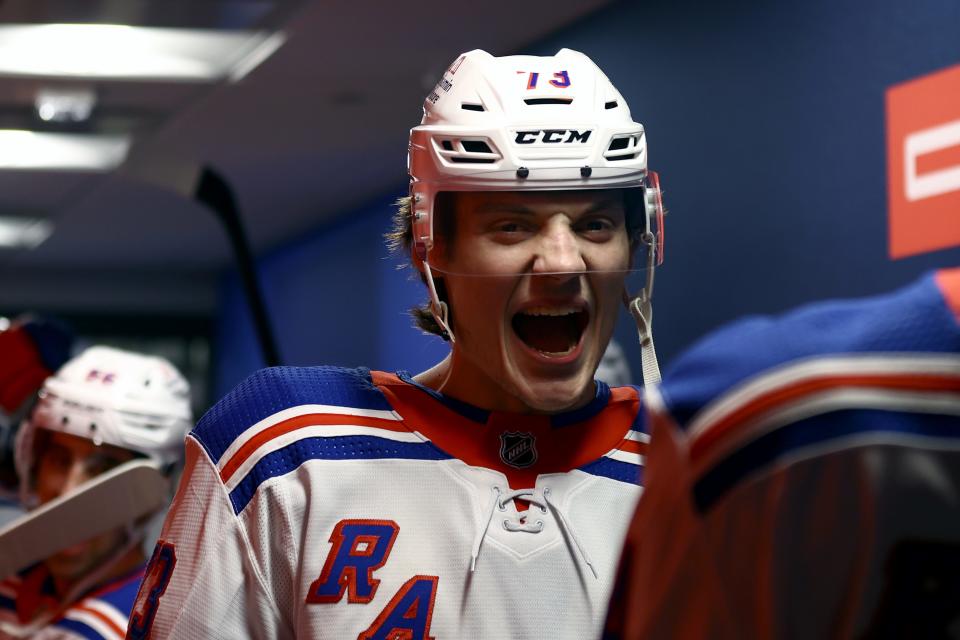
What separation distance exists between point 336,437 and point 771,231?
2276 millimetres

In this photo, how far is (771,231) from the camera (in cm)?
364

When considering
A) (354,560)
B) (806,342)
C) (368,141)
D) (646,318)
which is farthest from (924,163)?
(368,141)

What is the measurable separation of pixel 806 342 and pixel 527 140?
0.86 m

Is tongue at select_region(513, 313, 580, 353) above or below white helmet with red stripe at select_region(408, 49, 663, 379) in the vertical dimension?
below

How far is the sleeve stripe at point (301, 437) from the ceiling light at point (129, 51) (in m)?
3.85

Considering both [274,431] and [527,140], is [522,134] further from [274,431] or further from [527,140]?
[274,431]

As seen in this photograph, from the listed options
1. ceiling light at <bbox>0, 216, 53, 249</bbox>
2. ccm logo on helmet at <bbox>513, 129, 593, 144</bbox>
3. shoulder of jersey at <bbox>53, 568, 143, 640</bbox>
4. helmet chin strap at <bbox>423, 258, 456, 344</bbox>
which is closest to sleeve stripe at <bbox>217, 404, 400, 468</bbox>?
helmet chin strap at <bbox>423, 258, 456, 344</bbox>

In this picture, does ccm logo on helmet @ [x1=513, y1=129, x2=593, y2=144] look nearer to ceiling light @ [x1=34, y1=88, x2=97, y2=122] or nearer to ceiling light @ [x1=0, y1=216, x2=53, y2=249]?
ceiling light @ [x1=34, y1=88, x2=97, y2=122]

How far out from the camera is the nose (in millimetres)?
1502

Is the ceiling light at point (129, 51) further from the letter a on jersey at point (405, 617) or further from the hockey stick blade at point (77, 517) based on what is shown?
the letter a on jersey at point (405, 617)

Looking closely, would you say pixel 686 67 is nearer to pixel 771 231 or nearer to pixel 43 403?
pixel 771 231

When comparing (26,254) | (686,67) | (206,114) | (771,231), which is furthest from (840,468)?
(26,254)

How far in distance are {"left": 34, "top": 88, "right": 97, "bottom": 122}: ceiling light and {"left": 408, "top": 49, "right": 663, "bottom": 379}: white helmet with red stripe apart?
4704 millimetres

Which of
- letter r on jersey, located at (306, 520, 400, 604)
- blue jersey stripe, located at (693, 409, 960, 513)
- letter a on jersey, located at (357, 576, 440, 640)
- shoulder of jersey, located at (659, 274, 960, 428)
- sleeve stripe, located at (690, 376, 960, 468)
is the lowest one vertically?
letter a on jersey, located at (357, 576, 440, 640)
